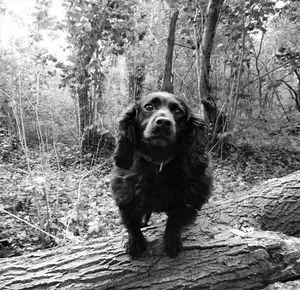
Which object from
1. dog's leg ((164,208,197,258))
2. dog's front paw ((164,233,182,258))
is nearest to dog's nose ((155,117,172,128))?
dog's leg ((164,208,197,258))

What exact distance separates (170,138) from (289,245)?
108 cm

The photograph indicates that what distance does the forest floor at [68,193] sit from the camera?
3.38 m

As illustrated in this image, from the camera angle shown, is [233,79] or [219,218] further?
[233,79]

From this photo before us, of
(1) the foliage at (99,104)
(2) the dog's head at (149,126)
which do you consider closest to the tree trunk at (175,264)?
(2) the dog's head at (149,126)

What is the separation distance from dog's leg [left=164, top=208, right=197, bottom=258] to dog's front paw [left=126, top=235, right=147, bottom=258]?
0.16 meters

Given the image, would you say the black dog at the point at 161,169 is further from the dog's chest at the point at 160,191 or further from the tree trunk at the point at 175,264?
the tree trunk at the point at 175,264

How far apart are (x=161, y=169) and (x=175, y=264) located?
0.66m

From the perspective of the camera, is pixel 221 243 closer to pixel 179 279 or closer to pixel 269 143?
pixel 179 279

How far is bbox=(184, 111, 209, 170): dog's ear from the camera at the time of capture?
236 centimetres

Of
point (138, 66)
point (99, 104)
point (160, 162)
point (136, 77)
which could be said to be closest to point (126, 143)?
point (160, 162)

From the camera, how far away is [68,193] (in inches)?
180

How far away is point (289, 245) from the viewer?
2.13m

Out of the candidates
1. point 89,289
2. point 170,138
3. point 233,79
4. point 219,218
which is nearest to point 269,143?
point 233,79

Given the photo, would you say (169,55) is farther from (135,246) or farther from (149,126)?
(135,246)
